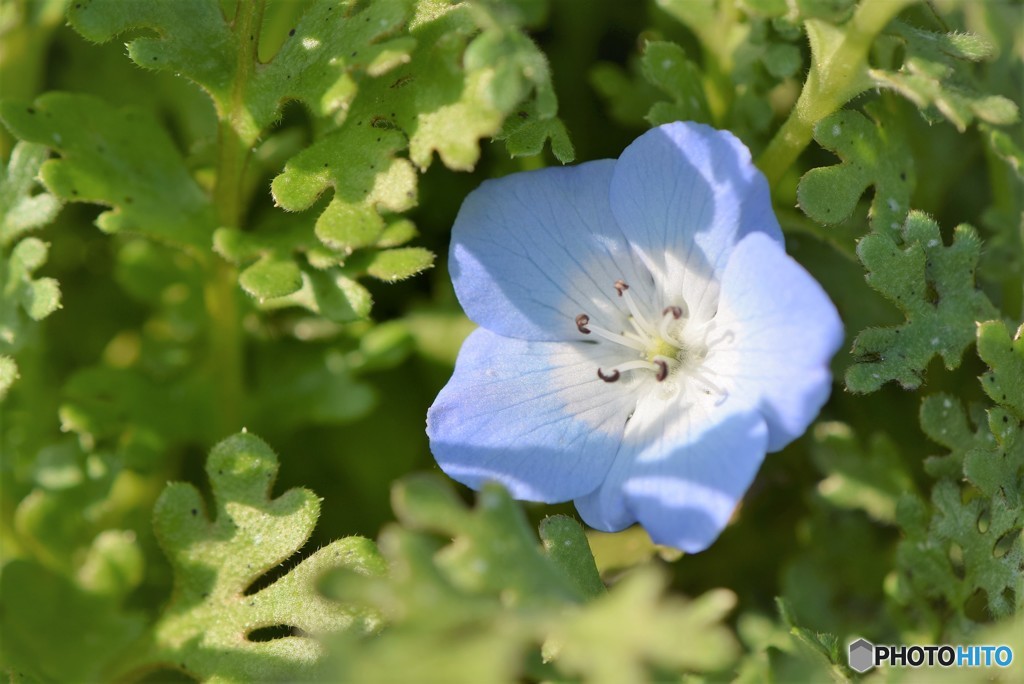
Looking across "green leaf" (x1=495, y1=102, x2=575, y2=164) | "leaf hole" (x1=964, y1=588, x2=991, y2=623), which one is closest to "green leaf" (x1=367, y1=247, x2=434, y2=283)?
"green leaf" (x1=495, y1=102, x2=575, y2=164)

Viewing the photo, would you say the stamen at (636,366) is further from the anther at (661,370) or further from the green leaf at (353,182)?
the green leaf at (353,182)

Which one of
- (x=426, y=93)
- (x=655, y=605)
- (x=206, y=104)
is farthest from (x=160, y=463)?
(x=655, y=605)

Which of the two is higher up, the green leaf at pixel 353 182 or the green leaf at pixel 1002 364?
the green leaf at pixel 353 182

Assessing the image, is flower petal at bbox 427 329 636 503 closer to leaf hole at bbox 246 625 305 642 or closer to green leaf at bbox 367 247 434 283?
green leaf at bbox 367 247 434 283

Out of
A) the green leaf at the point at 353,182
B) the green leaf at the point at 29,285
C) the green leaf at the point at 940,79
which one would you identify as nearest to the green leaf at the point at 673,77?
the green leaf at the point at 940,79

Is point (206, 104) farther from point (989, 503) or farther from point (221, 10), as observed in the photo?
point (989, 503)

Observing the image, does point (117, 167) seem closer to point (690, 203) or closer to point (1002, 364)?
point (690, 203)

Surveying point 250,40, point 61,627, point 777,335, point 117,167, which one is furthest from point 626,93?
point 61,627
